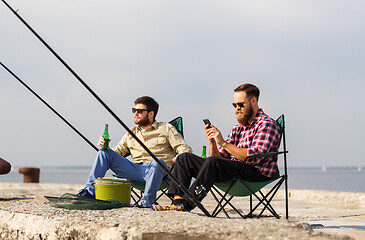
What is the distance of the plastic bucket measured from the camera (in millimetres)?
3559

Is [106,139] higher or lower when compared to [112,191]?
higher

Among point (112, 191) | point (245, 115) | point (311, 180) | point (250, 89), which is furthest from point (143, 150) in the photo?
point (311, 180)

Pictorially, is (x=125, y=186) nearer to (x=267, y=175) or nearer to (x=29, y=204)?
(x=29, y=204)

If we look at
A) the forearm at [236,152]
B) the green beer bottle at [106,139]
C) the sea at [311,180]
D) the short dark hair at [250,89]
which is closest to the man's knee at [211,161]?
the forearm at [236,152]

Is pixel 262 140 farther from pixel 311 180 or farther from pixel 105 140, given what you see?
pixel 311 180

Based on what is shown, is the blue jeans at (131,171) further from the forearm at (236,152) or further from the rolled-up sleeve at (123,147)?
the forearm at (236,152)

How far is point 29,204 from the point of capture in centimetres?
369

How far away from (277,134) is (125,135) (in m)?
1.59

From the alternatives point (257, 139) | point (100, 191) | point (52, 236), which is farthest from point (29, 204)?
point (257, 139)

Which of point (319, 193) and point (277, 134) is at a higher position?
point (277, 134)

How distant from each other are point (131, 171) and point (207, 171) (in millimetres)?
969

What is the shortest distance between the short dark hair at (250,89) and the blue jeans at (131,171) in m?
0.85

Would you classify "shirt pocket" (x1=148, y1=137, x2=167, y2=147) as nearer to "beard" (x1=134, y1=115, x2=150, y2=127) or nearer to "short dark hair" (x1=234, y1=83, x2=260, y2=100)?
"beard" (x1=134, y1=115, x2=150, y2=127)

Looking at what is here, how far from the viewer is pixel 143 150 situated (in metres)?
4.26
